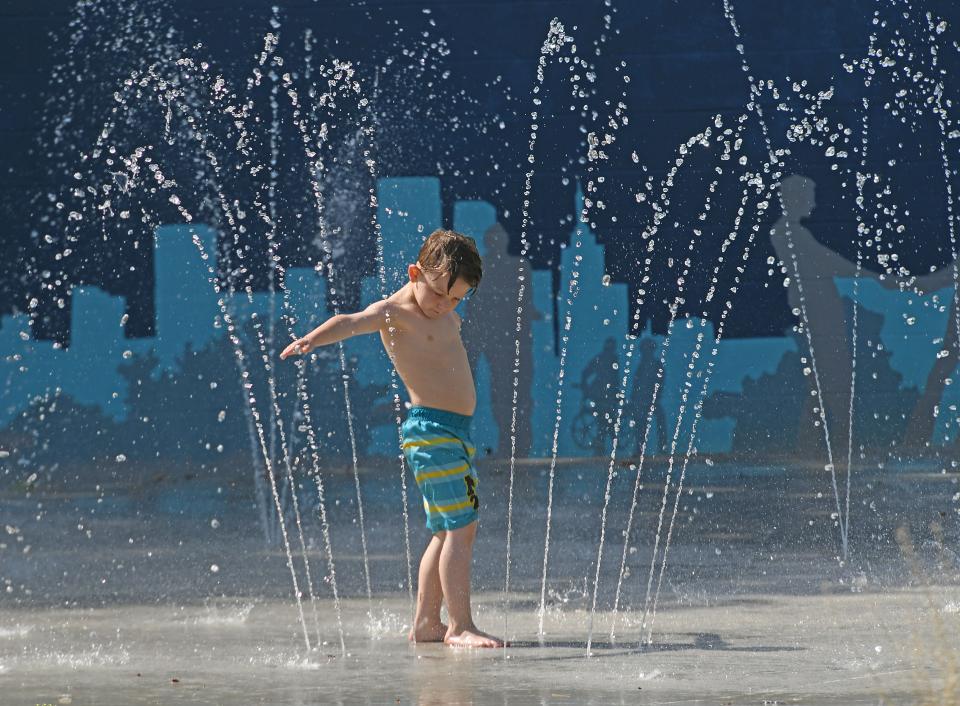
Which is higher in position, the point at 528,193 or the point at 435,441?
the point at 528,193

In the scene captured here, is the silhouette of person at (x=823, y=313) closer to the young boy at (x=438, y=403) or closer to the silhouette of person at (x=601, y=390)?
the silhouette of person at (x=601, y=390)

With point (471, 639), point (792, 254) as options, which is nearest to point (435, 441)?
point (471, 639)

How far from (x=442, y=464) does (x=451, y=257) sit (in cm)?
49

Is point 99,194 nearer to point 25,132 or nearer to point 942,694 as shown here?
point 25,132

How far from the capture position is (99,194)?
367 inches

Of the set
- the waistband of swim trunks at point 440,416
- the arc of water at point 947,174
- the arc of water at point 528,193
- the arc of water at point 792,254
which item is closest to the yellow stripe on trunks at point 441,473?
the waistband of swim trunks at point 440,416

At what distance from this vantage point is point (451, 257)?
403cm

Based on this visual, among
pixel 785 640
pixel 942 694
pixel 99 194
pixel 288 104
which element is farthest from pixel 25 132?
pixel 942 694

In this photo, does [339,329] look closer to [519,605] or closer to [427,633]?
[427,633]

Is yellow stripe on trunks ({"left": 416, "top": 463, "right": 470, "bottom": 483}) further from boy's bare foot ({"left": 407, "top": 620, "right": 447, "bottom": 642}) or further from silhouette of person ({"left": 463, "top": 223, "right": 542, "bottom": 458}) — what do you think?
silhouette of person ({"left": 463, "top": 223, "right": 542, "bottom": 458})

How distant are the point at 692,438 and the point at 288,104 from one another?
2.81m

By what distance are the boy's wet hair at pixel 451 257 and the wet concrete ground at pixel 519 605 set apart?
87 cm

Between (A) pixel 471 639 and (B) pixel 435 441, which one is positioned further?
(B) pixel 435 441

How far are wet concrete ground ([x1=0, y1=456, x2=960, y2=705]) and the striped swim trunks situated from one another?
1.04 ft
